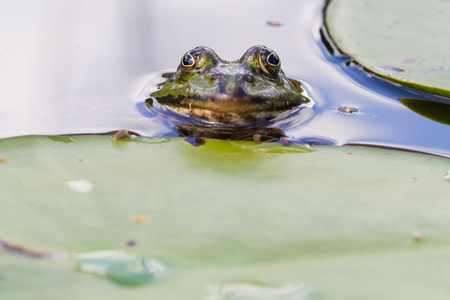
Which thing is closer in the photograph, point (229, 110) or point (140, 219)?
point (140, 219)

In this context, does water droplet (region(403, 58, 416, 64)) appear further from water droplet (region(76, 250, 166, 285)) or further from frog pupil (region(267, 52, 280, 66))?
water droplet (region(76, 250, 166, 285))

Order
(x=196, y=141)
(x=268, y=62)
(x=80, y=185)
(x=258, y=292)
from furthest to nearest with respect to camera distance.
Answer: (x=268, y=62) → (x=196, y=141) → (x=80, y=185) → (x=258, y=292)

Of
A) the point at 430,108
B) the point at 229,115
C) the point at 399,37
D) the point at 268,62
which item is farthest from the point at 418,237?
the point at 399,37

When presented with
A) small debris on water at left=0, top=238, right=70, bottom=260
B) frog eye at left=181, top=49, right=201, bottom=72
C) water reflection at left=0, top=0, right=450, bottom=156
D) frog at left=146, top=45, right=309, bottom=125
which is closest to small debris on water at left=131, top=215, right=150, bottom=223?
small debris on water at left=0, top=238, right=70, bottom=260

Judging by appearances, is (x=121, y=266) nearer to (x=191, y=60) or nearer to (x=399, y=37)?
(x=191, y=60)

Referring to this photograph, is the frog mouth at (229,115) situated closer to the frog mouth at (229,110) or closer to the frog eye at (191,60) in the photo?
the frog mouth at (229,110)

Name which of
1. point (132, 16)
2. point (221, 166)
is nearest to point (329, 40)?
point (132, 16)

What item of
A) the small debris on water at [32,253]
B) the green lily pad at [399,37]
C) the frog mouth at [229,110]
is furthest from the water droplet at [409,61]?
the small debris on water at [32,253]

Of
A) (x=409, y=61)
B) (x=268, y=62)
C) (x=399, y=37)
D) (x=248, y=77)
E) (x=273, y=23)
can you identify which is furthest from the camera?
(x=273, y=23)
